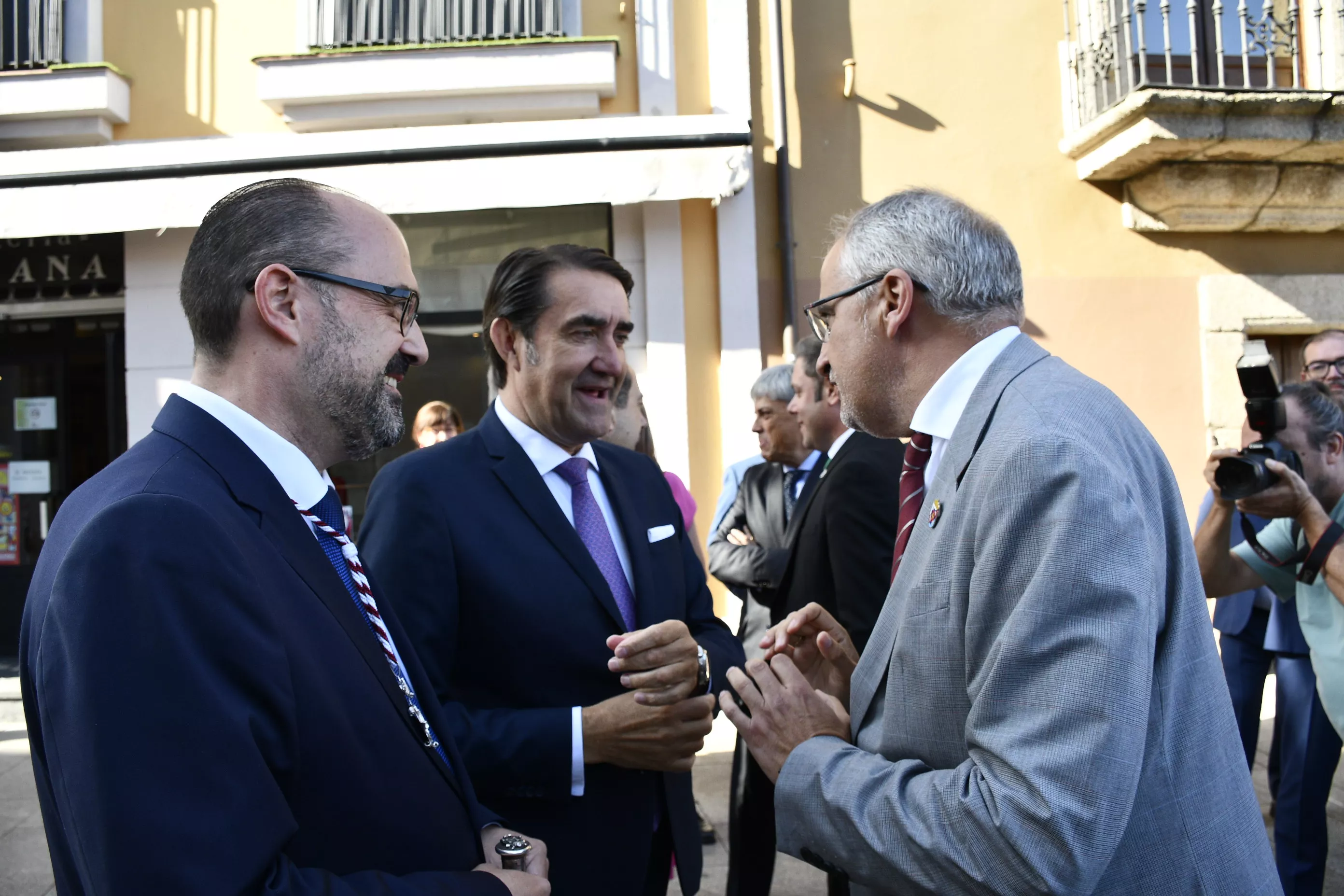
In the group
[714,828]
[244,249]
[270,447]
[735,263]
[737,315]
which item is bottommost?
[714,828]

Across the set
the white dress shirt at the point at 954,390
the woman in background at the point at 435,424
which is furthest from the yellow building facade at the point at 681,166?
the white dress shirt at the point at 954,390

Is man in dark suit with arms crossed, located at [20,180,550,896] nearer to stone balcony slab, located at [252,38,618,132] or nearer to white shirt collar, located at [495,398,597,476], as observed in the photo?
white shirt collar, located at [495,398,597,476]

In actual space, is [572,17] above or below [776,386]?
above

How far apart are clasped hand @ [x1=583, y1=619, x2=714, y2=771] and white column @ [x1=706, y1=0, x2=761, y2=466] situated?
17.5 feet

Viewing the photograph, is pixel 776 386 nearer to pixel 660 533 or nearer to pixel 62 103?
pixel 660 533

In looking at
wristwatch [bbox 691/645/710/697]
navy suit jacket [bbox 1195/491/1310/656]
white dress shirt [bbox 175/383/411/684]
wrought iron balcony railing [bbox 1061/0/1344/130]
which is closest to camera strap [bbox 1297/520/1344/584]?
navy suit jacket [bbox 1195/491/1310/656]

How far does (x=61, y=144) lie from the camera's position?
756cm

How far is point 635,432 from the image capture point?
3828 mm

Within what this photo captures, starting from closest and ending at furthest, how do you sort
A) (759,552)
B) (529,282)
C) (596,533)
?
(596,533), (529,282), (759,552)

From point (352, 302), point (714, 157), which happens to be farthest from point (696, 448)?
point (352, 302)

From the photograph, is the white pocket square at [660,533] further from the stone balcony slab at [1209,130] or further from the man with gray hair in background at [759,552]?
the stone balcony slab at [1209,130]

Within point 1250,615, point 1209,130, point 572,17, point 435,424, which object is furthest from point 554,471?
point 1209,130

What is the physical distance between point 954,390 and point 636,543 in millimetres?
924

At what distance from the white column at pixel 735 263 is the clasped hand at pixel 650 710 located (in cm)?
534
